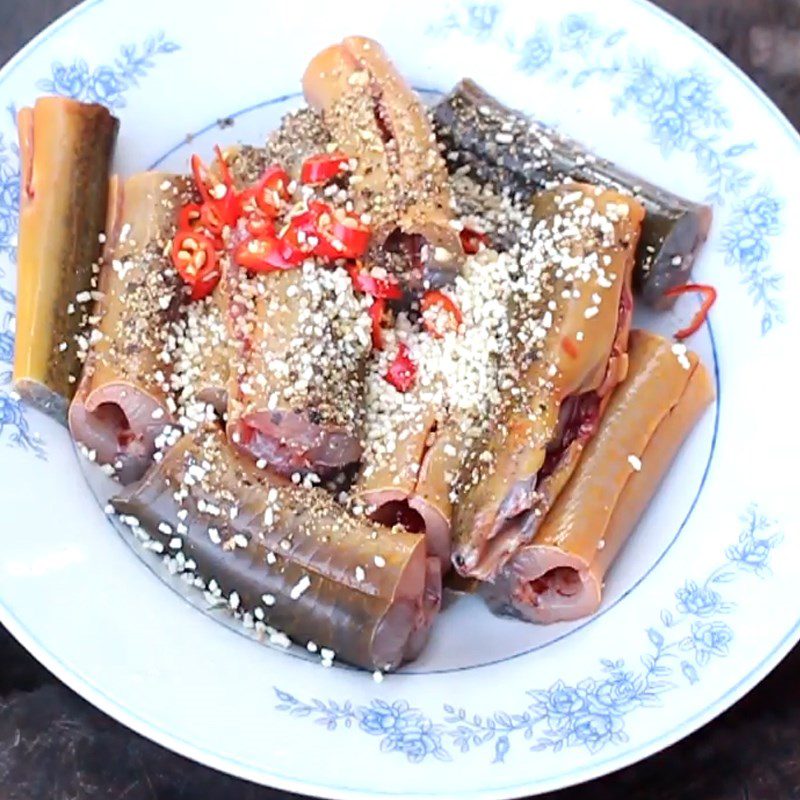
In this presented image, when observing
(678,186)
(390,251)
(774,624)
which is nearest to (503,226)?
(390,251)

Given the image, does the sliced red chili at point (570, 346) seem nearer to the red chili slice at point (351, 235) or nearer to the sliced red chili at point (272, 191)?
the red chili slice at point (351, 235)

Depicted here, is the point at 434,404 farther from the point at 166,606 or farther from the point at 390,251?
the point at 166,606

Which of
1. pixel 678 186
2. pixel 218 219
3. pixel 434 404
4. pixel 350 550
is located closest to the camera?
pixel 350 550

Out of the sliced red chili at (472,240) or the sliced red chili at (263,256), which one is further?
the sliced red chili at (472,240)

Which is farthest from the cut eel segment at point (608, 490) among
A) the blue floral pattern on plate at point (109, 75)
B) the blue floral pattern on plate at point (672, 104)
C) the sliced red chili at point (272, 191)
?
the blue floral pattern on plate at point (109, 75)

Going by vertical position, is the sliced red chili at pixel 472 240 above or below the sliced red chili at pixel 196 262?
above

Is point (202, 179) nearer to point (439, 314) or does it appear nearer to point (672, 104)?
point (439, 314)

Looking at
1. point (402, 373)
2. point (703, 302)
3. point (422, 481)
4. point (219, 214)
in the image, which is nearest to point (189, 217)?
point (219, 214)

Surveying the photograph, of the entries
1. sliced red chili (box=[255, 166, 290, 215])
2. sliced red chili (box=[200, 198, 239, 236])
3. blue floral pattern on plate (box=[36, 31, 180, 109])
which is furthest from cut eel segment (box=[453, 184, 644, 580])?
blue floral pattern on plate (box=[36, 31, 180, 109])

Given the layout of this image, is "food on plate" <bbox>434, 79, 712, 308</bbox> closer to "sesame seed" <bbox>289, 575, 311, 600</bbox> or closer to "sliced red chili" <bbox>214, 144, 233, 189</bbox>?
"sliced red chili" <bbox>214, 144, 233, 189</bbox>
